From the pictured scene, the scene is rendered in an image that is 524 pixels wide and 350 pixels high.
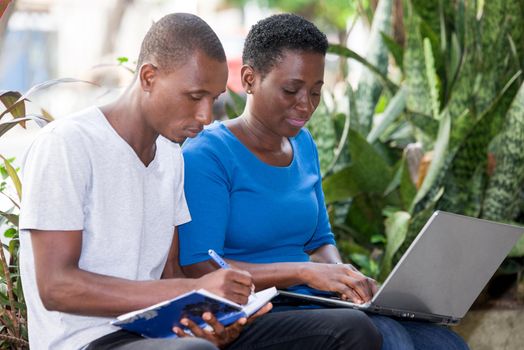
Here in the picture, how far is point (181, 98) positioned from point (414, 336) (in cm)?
93

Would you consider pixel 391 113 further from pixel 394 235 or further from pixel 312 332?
pixel 312 332

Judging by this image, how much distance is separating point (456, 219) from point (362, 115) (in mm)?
2361

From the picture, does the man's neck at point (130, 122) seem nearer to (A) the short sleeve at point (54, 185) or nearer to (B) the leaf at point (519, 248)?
(A) the short sleeve at point (54, 185)

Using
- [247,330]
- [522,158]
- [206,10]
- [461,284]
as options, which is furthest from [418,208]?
[206,10]

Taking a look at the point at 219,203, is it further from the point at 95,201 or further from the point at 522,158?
the point at 522,158

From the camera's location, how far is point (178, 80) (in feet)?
7.63

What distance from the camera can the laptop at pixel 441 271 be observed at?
2414 millimetres

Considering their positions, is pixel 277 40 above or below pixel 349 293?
above

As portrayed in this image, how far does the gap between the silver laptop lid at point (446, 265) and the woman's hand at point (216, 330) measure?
1.30ft

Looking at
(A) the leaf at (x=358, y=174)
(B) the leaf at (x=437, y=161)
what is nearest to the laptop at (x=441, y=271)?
(B) the leaf at (x=437, y=161)

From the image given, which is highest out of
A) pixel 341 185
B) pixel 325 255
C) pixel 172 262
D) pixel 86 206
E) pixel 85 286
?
pixel 86 206

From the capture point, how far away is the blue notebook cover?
2.02 m

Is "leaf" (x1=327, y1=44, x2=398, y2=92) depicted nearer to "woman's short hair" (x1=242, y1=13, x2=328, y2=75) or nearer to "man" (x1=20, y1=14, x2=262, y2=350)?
"woman's short hair" (x1=242, y1=13, x2=328, y2=75)

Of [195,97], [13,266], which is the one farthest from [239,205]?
[13,266]
